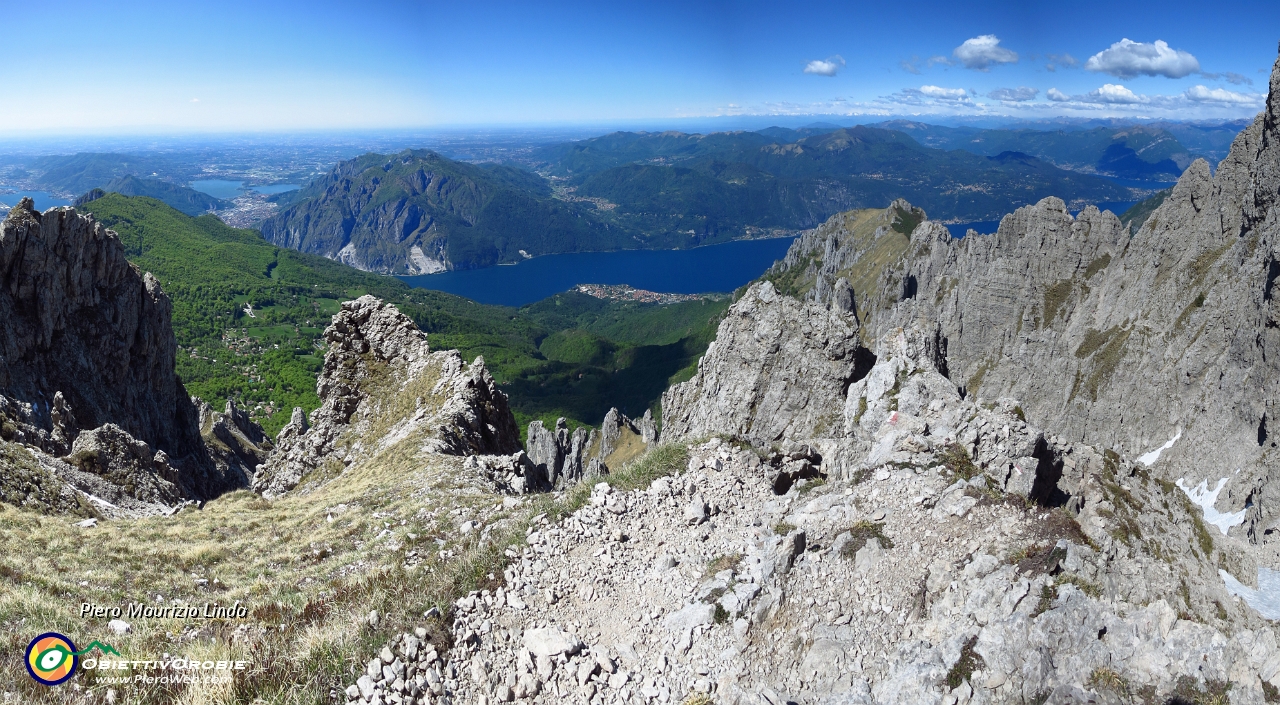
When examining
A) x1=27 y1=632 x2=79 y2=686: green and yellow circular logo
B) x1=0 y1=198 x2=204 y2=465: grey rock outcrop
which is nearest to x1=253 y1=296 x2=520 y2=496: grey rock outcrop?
x1=0 y1=198 x2=204 y2=465: grey rock outcrop

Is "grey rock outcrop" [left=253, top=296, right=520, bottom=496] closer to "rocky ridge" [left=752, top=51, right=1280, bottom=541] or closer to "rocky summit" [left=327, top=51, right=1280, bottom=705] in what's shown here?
"rocky summit" [left=327, top=51, right=1280, bottom=705]

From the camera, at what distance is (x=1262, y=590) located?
47812mm

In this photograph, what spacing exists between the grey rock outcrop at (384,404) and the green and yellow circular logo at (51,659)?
16969 millimetres

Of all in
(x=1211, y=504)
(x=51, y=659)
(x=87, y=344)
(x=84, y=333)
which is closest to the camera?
(x=51, y=659)

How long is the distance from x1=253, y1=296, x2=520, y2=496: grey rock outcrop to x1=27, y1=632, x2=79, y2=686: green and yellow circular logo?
17.0 metres

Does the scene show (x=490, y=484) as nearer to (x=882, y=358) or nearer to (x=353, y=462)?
(x=353, y=462)

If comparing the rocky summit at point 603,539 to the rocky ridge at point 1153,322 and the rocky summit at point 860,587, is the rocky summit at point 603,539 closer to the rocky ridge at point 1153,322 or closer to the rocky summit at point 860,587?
the rocky summit at point 860,587

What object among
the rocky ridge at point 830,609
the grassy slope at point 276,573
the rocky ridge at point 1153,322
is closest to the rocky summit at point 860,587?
the rocky ridge at point 830,609

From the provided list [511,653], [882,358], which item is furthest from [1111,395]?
[511,653]

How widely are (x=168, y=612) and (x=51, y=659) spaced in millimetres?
3232

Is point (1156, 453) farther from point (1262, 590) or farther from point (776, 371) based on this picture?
point (776, 371)

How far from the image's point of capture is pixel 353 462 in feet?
100

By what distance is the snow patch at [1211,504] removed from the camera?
6794 centimetres

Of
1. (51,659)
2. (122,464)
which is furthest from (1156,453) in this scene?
(122,464)
